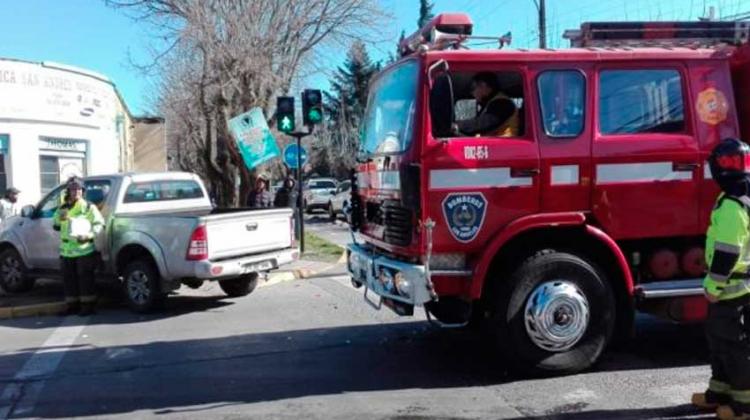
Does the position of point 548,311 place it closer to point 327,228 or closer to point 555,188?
point 555,188

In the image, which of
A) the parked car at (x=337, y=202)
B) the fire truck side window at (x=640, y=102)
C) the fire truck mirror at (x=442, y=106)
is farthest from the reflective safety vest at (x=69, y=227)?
the parked car at (x=337, y=202)

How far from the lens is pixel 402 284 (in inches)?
237

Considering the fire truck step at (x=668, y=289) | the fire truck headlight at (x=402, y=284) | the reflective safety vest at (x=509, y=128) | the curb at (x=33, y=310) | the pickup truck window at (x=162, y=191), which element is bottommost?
the curb at (x=33, y=310)

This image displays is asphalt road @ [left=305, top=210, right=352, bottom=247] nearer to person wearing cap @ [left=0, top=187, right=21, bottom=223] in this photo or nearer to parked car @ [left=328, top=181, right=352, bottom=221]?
parked car @ [left=328, top=181, right=352, bottom=221]

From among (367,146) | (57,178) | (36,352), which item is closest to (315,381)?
(367,146)

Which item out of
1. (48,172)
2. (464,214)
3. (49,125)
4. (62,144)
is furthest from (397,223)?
(62,144)

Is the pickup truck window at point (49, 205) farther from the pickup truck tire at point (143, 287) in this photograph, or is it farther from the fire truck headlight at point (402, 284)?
the fire truck headlight at point (402, 284)

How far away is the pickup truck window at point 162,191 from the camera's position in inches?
438

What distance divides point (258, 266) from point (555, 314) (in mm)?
5032

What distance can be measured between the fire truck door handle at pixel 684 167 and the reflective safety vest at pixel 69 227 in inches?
285

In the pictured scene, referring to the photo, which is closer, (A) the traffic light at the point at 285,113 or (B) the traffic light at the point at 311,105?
(B) the traffic light at the point at 311,105

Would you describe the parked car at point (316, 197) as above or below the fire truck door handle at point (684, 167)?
below

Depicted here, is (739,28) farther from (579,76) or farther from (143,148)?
(143,148)

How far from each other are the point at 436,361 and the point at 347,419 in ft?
5.65
